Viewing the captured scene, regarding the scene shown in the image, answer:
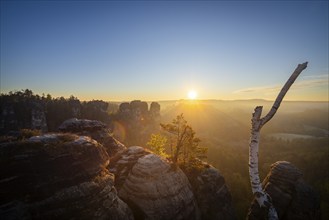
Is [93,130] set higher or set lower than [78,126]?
lower

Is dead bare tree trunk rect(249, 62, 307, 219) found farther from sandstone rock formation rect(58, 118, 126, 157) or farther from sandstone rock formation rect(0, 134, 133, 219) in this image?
sandstone rock formation rect(58, 118, 126, 157)

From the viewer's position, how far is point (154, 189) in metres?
24.9

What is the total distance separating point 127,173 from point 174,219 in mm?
7761

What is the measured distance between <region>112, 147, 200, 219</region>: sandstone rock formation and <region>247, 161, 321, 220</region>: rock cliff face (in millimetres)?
10249

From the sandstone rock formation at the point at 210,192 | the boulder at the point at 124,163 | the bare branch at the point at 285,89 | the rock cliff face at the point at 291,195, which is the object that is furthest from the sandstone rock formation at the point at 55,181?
the rock cliff face at the point at 291,195

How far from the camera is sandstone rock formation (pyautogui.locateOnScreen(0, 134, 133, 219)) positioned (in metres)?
14.8

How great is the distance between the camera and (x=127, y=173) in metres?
27.5

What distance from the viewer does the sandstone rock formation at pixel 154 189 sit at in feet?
78.8

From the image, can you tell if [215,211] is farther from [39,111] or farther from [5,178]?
[39,111]

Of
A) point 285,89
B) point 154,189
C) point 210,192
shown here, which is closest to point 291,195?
point 210,192

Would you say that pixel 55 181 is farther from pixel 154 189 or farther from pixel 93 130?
pixel 93 130

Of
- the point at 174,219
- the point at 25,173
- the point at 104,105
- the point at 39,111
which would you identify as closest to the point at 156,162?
the point at 174,219

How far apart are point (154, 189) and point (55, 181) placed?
11.6 meters

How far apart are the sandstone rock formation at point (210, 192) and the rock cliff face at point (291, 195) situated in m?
7.22
